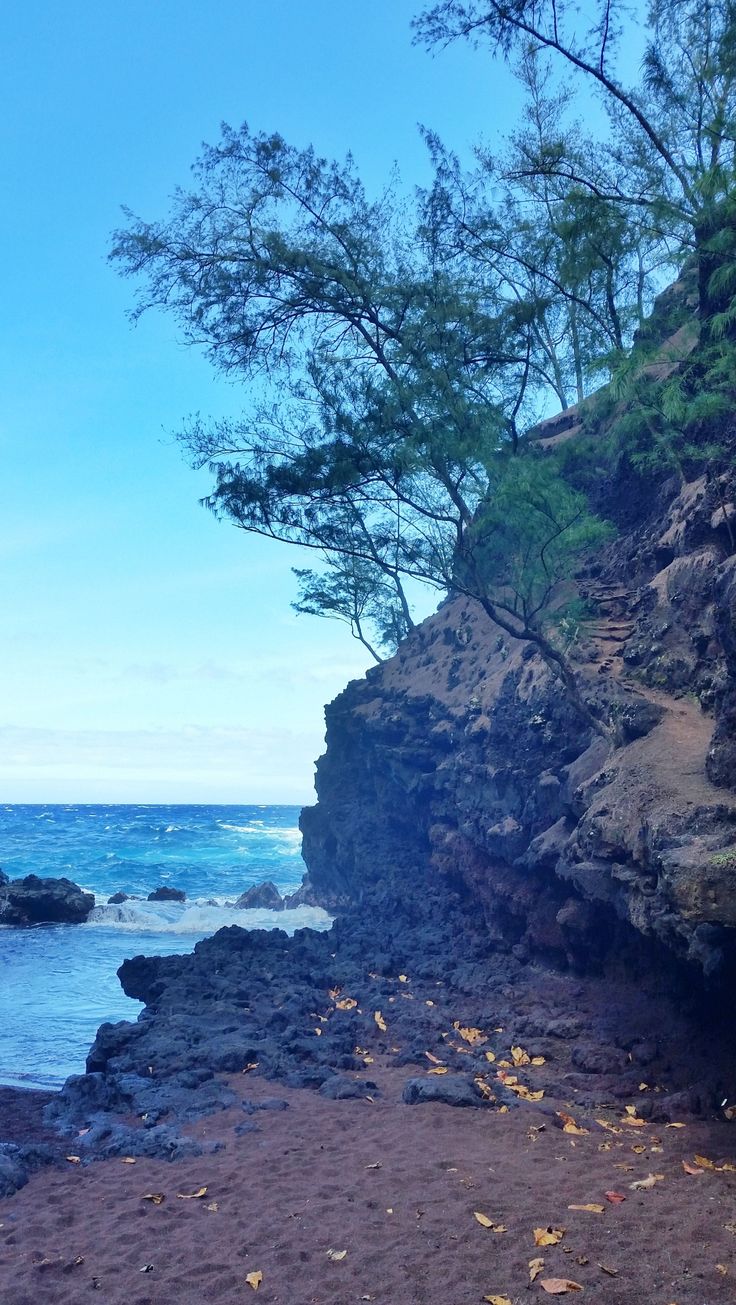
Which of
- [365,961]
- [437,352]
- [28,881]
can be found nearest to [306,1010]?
[365,961]

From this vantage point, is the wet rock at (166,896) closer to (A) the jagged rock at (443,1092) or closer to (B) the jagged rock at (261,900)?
(B) the jagged rock at (261,900)

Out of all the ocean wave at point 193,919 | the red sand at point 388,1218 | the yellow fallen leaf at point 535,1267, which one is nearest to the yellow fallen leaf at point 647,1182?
the red sand at point 388,1218

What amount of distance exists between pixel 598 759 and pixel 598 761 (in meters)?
0.06

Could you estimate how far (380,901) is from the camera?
21.5 m

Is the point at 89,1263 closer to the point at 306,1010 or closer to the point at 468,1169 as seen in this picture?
the point at 468,1169

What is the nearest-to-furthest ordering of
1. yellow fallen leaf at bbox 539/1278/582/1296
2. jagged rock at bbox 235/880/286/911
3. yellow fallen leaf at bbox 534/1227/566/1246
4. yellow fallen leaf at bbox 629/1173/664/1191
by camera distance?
yellow fallen leaf at bbox 539/1278/582/1296, yellow fallen leaf at bbox 534/1227/566/1246, yellow fallen leaf at bbox 629/1173/664/1191, jagged rock at bbox 235/880/286/911

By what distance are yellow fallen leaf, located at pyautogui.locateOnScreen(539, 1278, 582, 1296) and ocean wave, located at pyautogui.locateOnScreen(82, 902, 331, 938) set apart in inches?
873

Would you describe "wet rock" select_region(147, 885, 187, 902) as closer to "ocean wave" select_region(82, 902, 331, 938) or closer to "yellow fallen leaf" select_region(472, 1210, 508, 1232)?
"ocean wave" select_region(82, 902, 331, 938)

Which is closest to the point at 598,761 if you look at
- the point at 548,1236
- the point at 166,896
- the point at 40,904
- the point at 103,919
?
the point at 548,1236

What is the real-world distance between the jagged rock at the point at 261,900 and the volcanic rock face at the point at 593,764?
8.83 metres

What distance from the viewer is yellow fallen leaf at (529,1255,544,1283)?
519 cm

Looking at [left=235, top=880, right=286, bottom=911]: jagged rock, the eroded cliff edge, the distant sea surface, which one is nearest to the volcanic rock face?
the eroded cliff edge

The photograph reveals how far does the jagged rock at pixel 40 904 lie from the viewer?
2788 cm

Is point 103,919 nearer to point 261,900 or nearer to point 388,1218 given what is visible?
point 261,900
